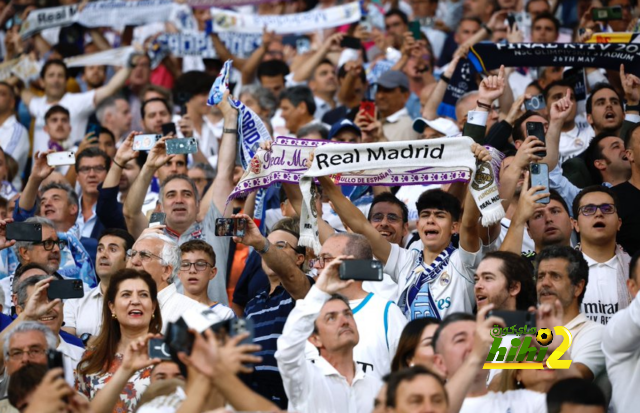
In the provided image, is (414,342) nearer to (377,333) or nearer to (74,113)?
(377,333)

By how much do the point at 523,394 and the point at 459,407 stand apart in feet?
2.02

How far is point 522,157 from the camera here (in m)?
7.88

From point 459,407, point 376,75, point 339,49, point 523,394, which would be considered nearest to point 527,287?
point 523,394

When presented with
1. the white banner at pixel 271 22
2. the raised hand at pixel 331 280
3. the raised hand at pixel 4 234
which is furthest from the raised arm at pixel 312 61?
the raised hand at pixel 331 280

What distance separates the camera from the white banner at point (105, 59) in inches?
531

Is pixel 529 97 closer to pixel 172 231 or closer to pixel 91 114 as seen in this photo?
pixel 172 231

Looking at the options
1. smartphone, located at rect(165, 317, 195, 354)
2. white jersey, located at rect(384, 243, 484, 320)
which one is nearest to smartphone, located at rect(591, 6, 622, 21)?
white jersey, located at rect(384, 243, 484, 320)

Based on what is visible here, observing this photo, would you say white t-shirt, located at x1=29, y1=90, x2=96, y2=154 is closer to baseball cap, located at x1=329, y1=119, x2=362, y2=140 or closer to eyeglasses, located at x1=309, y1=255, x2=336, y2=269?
baseball cap, located at x1=329, y1=119, x2=362, y2=140

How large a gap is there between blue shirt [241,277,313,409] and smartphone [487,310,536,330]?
1.71 m

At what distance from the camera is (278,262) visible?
7621mm

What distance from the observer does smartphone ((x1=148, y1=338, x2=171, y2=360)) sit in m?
5.89

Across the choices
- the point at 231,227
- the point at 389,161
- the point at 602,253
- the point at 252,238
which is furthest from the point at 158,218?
the point at 602,253

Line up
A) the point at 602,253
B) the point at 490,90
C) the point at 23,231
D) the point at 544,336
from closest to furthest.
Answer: the point at 544,336, the point at 602,253, the point at 23,231, the point at 490,90

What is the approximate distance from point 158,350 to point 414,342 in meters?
1.54
